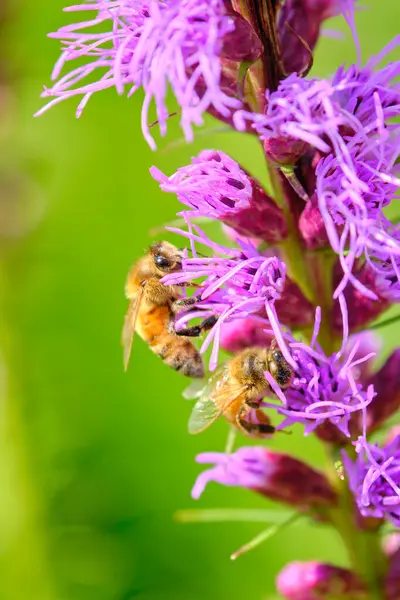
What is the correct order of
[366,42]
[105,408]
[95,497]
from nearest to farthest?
1. [95,497]
2. [105,408]
3. [366,42]

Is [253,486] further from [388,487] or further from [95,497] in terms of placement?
[95,497]

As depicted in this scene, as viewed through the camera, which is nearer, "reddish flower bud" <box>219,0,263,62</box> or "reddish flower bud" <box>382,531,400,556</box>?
"reddish flower bud" <box>219,0,263,62</box>

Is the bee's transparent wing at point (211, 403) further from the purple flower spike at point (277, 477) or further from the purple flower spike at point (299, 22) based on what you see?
the purple flower spike at point (299, 22)

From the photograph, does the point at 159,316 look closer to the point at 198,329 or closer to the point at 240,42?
the point at 198,329

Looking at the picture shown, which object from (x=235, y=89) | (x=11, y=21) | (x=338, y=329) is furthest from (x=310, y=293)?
(x=11, y=21)

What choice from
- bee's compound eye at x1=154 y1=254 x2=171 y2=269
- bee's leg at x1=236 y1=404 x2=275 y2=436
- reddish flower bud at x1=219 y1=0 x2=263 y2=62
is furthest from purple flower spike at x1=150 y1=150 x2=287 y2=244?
bee's leg at x1=236 y1=404 x2=275 y2=436

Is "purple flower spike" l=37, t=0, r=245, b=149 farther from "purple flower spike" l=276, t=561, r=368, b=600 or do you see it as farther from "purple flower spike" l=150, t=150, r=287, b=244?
"purple flower spike" l=276, t=561, r=368, b=600

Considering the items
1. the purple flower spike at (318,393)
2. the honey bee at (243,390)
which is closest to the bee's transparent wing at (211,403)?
the honey bee at (243,390)
